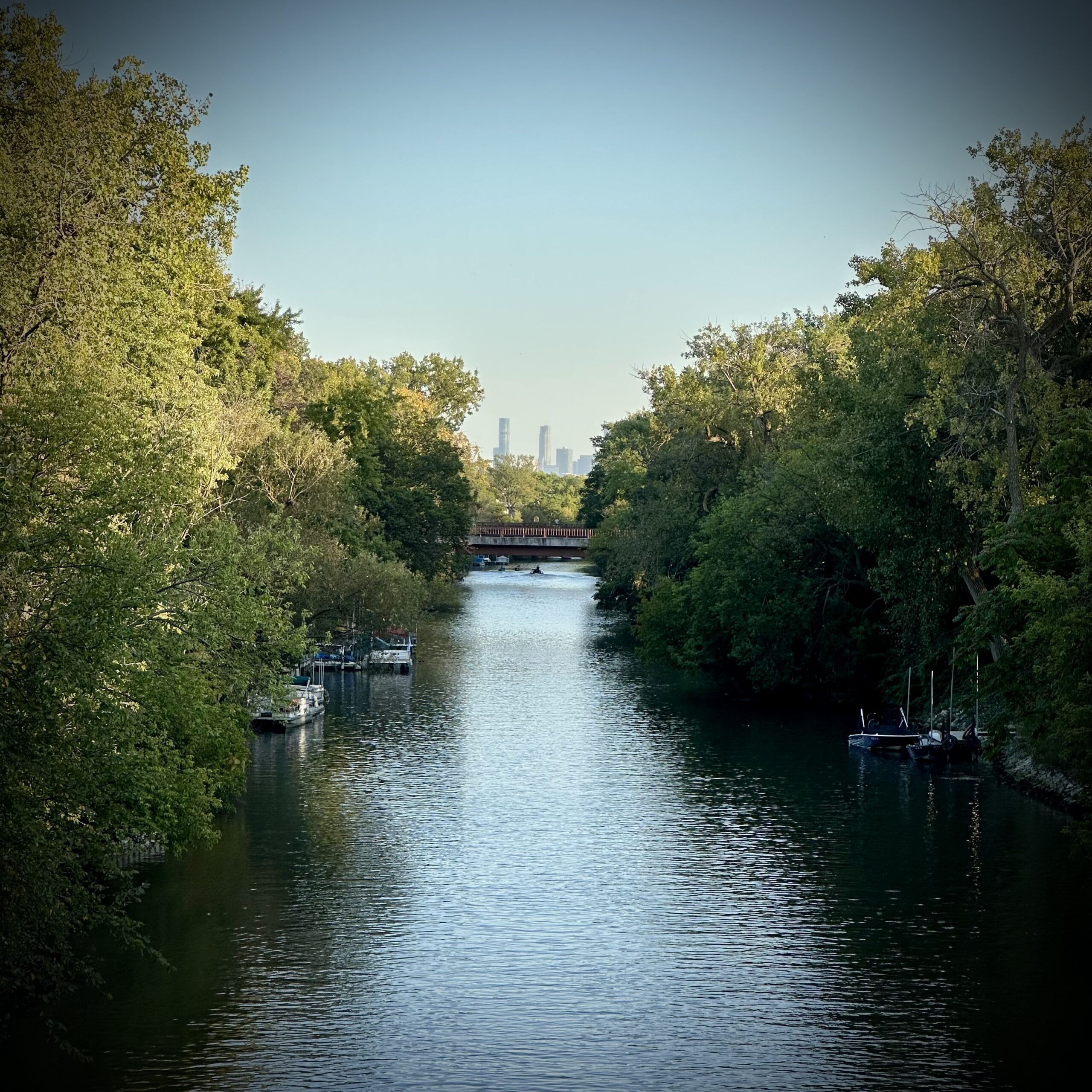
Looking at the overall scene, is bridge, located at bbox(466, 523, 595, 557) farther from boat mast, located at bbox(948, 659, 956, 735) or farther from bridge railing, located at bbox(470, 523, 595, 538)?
boat mast, located at bbox(948, 659, 956, 735)

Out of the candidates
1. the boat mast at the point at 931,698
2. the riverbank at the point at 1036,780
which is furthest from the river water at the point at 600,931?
the boat mast at the point at 931,698

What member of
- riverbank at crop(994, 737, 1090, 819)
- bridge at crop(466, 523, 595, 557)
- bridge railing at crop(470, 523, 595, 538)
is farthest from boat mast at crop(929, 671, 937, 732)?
bridge at crop(466, 523, 595, 557)

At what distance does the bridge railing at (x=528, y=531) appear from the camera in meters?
146

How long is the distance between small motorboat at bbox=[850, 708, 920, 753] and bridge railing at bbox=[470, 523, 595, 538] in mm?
94221

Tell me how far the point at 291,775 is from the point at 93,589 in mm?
20789

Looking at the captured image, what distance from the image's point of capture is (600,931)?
27.2 metres

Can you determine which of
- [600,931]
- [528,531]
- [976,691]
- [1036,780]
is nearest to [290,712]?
[600,931]

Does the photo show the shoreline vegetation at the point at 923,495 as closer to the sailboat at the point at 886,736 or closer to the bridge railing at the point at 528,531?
the sailboat at the point at 886,736

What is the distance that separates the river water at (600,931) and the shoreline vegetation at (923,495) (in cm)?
418

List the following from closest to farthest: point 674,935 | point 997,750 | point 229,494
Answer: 1. point 674,935
2. point 997,750
3. point 229,494

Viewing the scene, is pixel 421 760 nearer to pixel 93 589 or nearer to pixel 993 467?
pixel 993 467

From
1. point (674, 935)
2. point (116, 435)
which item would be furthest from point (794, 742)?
point (116, 435)

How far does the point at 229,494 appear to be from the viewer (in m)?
56.1

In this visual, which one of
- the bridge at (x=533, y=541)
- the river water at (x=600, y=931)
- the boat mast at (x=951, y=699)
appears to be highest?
the bridge at (x=533, y=541)
